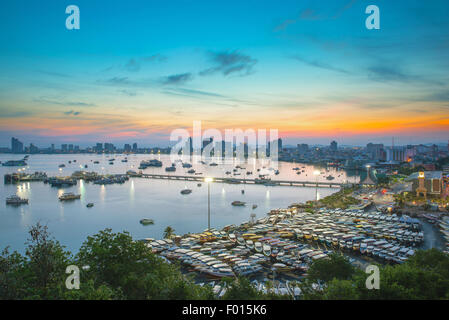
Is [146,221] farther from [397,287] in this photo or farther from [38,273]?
[397,287]

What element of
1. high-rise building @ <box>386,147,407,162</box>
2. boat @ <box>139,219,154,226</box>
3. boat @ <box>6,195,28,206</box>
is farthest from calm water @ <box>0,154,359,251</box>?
high-rise building @ <box>386,147,407,162</box>

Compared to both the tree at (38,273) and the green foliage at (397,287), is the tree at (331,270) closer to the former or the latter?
the green foliage at (397,287)

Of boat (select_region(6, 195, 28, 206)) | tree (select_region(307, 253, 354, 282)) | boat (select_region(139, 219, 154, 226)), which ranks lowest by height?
boat (select_region(139, 219, 154, 226))

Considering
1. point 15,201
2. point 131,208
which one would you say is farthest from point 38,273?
point 15,201

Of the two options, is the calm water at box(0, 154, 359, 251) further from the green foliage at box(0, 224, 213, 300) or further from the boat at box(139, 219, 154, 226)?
the green foliage at box(0, 224, 213, 300)

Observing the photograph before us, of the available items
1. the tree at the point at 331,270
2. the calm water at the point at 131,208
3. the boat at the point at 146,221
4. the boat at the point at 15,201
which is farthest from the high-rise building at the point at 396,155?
the tree at the point at 331,270

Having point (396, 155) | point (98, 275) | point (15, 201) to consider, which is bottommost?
point (15, 201)

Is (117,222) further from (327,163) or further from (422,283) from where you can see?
(327,163)

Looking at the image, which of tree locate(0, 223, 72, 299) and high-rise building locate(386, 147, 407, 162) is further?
high-rise building locate(386, 147, 407, 162)

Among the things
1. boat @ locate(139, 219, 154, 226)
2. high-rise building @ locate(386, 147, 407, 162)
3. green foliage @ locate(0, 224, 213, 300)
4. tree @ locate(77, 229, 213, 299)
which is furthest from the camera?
high-rise building @ locate(386, 147, 407, 162)
